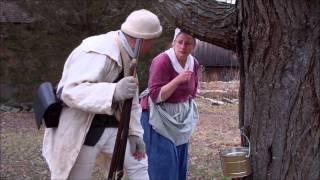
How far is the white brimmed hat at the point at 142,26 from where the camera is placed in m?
3.58

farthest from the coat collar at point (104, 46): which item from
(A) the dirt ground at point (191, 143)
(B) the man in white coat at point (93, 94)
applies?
(A) the dirt ground at point (191, 143)

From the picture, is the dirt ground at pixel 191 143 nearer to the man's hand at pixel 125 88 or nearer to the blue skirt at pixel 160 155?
the blue skirt at pixel 160 155

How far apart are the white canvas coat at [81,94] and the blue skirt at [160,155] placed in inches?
36.5

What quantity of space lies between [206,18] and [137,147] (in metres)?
1.11

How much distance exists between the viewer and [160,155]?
4535 mm

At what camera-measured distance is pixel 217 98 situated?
50.4ft

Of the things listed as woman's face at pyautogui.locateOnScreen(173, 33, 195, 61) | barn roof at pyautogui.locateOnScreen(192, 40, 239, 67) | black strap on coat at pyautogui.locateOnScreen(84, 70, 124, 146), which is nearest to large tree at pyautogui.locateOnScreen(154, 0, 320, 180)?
black strap on coat at pyautogui.locateOnScreen(84, 70, 124, 146)

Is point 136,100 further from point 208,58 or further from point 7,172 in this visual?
point 208,58

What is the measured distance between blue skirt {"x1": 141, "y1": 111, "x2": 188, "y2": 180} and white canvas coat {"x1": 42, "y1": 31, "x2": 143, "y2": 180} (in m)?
0.93

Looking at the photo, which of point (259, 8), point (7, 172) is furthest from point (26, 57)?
point (259, 8)

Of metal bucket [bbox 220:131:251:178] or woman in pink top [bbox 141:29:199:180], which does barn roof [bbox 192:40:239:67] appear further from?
metal bucket [bbox 220:131:251:178]

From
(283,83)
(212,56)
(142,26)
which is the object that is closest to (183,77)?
(142,26)

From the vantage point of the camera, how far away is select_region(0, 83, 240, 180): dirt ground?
6.94 metres

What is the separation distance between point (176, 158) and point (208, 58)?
58.1 ft
